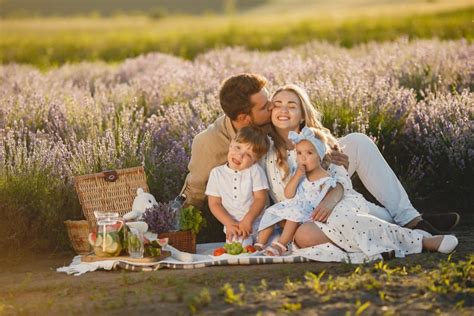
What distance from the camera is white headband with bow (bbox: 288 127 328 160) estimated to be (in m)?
6.72

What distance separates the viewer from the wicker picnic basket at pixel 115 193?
6.98 meters

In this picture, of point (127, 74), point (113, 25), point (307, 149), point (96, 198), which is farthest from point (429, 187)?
point (113, 25)

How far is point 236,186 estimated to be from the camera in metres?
7.04

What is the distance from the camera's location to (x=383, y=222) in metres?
6.67

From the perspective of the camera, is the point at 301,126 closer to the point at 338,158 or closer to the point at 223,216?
the point at 338,158

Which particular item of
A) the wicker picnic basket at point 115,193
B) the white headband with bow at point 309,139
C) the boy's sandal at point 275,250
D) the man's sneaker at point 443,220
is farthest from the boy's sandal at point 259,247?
the man's sneaker at point 443,220

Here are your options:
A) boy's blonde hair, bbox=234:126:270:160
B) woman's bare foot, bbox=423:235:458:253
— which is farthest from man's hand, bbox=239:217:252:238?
woman's bare foot, bbox=423:235:458:253

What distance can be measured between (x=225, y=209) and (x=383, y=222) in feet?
3.64

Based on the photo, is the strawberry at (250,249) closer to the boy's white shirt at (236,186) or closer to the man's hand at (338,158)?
the boy's white shirt at (236,186)

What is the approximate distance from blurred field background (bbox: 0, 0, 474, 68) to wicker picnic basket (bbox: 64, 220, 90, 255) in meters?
9.63

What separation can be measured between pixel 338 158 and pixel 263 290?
5.77ft

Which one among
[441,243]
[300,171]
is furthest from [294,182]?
[441,243]

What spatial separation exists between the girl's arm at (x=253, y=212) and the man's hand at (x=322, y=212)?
1.46ft

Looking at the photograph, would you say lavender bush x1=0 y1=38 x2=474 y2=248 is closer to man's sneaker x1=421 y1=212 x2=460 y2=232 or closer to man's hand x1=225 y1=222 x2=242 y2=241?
man's sneaker x1=421 y1=212 x2=460 y2=232
